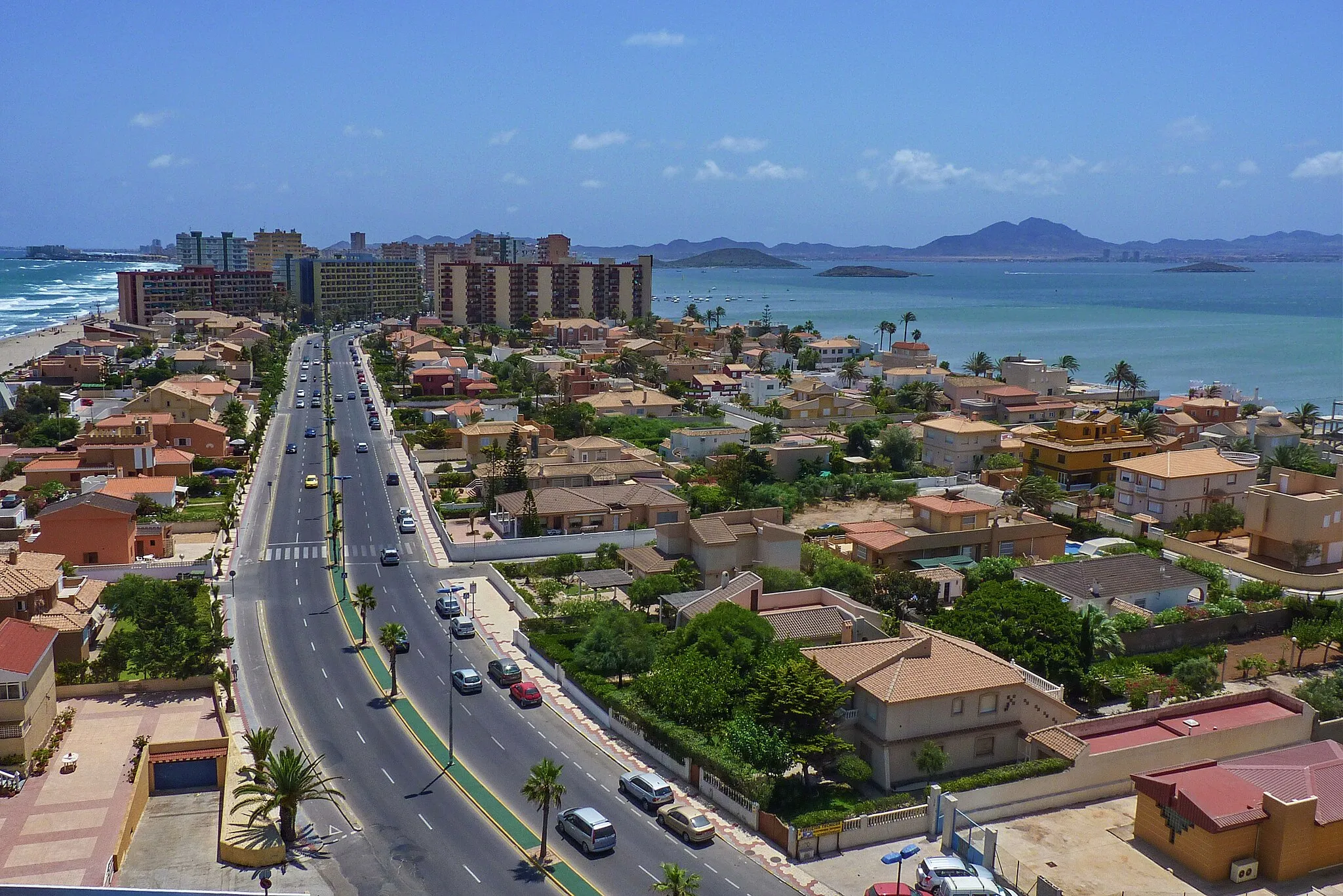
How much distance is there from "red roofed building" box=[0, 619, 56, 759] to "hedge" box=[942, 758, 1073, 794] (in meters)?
22.5

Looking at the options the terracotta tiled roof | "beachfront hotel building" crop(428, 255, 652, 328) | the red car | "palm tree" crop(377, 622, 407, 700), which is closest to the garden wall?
the red car

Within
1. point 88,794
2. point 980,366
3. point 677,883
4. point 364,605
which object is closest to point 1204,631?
point 677,883

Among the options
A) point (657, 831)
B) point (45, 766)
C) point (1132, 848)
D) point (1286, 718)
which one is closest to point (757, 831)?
point (657, 831)

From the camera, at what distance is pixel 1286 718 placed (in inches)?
1192

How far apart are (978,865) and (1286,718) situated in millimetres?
12191

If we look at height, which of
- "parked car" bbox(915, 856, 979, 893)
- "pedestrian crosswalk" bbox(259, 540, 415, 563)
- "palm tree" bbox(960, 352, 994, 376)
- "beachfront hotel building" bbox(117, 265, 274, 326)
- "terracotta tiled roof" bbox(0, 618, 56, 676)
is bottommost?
"parked car" bbox(915, 856, 979, 893)

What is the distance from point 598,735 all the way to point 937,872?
1074 cm

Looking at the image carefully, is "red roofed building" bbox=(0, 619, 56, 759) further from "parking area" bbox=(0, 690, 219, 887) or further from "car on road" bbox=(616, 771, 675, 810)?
"car on road" bbox=(616, 771, 675, 810)

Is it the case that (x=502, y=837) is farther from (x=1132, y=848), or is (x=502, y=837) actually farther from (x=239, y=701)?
(x=1132, y=848)

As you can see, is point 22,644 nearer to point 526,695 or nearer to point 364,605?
point 364,605

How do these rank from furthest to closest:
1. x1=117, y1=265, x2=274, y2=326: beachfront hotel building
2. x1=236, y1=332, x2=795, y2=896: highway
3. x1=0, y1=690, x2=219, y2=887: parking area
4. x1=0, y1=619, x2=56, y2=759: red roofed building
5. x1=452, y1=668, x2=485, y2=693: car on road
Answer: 1. x1=117, y1=265, x2=274, y2=326: beachfront hotel building
2. x1=452, y1=668, x2=485, y2=693: car on road
3. x1=0, y1=619, x2=56, y2=759: red roofed building
4. x1=236, y1=332, x2=795, y2=896: highway
5. x1=0, y1=690, x2=219, y2=887: parking area

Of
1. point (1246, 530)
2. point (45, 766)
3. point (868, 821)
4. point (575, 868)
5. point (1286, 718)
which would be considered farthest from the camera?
point (1246, 530)

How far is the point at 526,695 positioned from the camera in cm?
3247

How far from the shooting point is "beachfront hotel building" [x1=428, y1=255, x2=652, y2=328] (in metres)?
155
